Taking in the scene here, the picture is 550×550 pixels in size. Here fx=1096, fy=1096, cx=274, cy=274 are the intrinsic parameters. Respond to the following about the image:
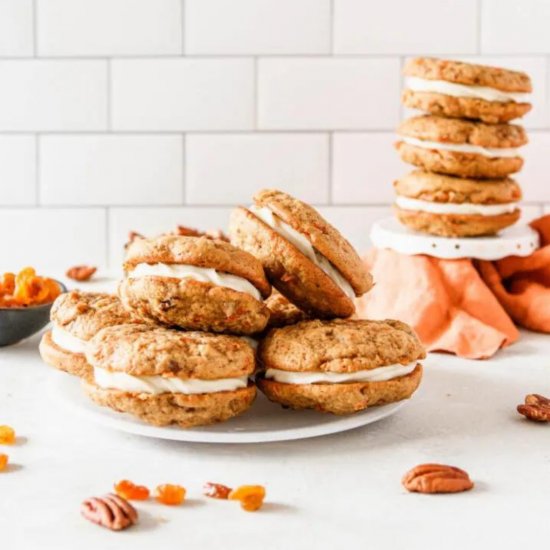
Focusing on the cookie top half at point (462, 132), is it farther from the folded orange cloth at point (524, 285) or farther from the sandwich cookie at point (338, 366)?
the sandwich cookie at point (338, 366)

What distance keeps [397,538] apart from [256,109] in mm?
1757

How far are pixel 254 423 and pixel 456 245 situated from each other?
82 cm

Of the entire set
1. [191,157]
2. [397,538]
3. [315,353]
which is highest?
[191,157]


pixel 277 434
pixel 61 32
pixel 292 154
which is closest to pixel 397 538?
pixel 277 434

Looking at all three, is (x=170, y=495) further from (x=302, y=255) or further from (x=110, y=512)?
(x=302, y=255)

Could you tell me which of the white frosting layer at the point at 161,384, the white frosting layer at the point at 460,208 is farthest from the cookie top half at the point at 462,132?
the white frosting layer at the point at 161,384

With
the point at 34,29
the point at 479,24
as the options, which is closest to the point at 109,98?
the point at 34,29

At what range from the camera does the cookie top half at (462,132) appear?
2086 mm

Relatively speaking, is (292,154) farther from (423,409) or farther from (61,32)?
(423,409)

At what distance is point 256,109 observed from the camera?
9.04 feet

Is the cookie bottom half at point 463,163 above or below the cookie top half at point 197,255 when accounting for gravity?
above

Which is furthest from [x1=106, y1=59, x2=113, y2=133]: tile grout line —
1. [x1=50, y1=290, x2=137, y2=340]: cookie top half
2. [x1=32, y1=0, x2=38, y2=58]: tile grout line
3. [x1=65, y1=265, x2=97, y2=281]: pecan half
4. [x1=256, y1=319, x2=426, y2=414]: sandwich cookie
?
[x1=256, y1=319, x2=426, y2=414]: sandwich cookie

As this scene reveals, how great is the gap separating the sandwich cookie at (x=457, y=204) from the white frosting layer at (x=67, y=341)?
84 centimetres

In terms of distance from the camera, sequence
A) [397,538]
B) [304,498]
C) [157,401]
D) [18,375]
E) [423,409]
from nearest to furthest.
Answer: [397,538] → [304,498] → [157,401] → [423,409] → [18,375]
